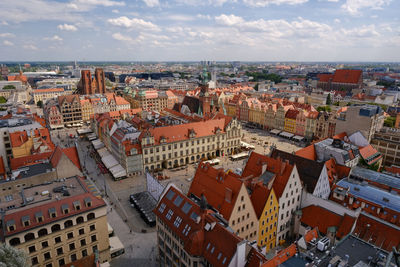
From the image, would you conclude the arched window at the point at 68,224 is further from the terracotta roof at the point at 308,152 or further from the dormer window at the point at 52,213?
the terracotta roof at the point at 308,152

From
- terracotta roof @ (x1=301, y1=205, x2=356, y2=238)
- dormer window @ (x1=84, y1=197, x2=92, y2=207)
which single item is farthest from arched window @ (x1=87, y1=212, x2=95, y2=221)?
terracotta roof @ (x1=301, y1=205, x2=356, y2=238)

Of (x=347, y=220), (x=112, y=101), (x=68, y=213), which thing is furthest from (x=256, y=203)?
(x=112, y=101)

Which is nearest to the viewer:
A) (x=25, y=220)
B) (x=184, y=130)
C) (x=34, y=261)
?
(x=25, y=220)

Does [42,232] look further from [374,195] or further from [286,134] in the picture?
[286,134]

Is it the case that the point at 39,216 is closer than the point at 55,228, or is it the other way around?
the point at 39,216

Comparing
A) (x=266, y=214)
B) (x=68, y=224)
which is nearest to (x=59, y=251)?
(x=68, y=224)
